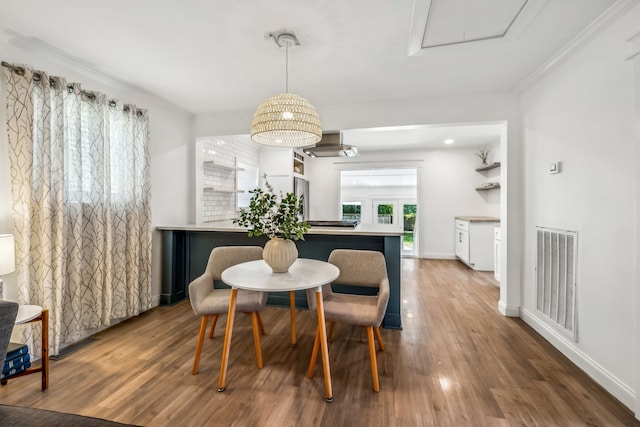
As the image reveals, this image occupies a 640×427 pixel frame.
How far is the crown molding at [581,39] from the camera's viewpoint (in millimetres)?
1707

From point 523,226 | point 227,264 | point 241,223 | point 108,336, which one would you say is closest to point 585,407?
point 523,226

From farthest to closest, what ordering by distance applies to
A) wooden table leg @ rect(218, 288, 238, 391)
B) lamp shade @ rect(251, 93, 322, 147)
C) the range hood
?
Answer: the range hood < lamp shade @ rect(251, 93, 322, 147) < wooden table leg @ rect(218, 288, 238, 391)

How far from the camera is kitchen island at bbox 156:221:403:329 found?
2.77 m

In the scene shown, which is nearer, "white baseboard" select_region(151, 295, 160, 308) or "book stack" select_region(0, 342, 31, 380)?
"book stack" select_region(0, 342, 31, 380)

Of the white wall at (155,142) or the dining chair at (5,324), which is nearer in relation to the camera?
the dining chair at (5,324)

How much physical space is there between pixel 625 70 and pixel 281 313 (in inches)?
130

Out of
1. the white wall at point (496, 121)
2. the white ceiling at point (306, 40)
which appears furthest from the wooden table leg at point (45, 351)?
the white wall at point (496, 121)

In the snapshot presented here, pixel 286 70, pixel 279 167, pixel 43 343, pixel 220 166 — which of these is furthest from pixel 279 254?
pixel 279 167

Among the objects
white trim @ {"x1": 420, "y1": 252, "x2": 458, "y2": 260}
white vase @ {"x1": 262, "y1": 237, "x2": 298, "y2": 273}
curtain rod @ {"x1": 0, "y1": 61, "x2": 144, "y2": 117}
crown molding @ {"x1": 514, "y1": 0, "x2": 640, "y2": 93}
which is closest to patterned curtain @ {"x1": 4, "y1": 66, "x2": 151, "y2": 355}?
curtain rod @ {"x1": 0, "y1": 61, "x2": 144, "y2": 117}

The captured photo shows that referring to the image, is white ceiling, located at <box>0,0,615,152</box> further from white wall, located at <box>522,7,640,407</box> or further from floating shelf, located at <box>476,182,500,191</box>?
floating shelf, located at <box>476,182,500,191</box>

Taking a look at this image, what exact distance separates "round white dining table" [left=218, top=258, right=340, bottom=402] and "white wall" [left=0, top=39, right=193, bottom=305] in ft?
5.22

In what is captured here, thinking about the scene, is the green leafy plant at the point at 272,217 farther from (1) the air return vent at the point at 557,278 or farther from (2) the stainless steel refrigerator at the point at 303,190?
(2) the stainless steel refrigerator at the point at 303,190

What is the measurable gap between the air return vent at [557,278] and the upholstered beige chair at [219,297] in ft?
7.73

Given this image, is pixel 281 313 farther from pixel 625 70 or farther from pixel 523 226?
pixel 625 70
